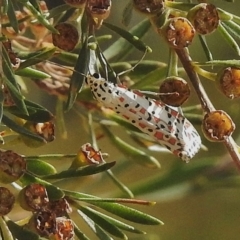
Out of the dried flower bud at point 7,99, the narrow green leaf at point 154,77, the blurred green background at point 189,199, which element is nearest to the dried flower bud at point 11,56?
the dried flower bud at point 7,99

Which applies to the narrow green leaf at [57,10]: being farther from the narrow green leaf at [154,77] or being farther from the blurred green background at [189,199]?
the blurred green background at [189,199]

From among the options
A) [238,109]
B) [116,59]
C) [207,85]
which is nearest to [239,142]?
[238,109]

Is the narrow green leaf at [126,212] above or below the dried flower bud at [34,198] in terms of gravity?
below

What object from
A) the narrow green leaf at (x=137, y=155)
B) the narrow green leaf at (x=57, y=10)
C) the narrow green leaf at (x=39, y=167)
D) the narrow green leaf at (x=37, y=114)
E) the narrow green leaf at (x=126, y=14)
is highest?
the narrow green leaf at (x=126, y=14)

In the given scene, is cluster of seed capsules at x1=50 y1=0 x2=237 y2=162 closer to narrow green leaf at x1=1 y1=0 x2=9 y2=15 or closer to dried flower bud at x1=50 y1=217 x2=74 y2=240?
narrow green leaf at x1=1 y1=0 x2=9 y2=15

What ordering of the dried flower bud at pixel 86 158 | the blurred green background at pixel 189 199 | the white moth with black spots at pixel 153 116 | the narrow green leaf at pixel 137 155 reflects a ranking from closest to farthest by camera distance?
1. the dried flower bud at pixel 86 158
2. the white moth with black spots at pixel 153 116
3. the narrow green leaf at pixel 137 155
4. the blurred green background at pixel 189 199

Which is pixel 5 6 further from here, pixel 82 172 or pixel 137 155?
pixel 137 155

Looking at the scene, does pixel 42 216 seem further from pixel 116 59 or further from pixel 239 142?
pixel 239 142
